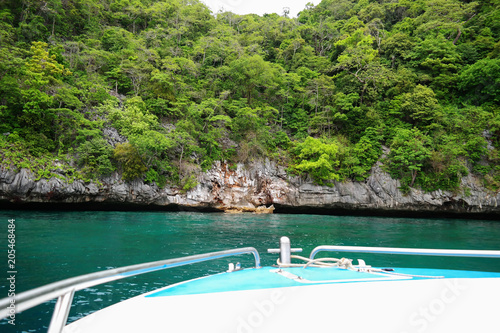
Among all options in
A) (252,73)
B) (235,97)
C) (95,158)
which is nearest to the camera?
(95,158)

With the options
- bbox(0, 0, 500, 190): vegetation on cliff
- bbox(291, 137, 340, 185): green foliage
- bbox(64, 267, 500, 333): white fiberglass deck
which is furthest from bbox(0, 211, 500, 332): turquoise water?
bbox(0, 0, 500, 190): vegetation on cliff

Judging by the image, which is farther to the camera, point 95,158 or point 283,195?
point 283,195

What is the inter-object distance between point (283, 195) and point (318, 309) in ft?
65.1

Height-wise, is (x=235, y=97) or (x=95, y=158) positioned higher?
(x=235, y=97)

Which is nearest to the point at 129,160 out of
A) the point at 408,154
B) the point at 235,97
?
the point at 235,97

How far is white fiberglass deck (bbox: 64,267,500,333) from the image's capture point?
4.00 ft

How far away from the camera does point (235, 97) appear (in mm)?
25812

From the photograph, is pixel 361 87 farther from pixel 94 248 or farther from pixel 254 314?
pixel 254 314

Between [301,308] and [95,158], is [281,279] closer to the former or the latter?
[301,308]

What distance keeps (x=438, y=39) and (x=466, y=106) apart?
7469mm

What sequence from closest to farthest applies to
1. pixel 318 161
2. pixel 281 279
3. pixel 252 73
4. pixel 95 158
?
pixel 281 279, pixel 95 158, pixel 318 161, pixel 252 73

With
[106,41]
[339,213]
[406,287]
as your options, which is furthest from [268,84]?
[406,287]

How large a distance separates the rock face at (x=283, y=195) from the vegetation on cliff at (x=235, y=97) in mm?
855

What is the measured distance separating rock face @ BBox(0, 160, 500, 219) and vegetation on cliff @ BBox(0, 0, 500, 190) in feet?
2.81
